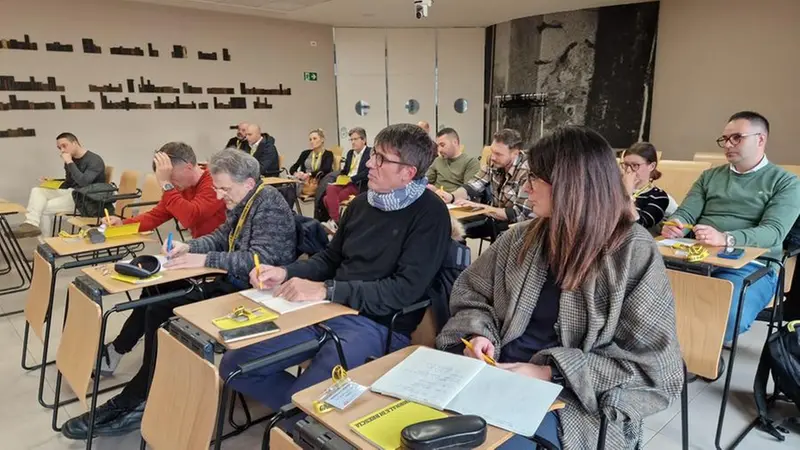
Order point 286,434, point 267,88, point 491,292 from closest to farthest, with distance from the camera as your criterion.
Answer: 1. point 286,434
2. point 491,292
3. point 267,88

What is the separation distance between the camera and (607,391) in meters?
1.19

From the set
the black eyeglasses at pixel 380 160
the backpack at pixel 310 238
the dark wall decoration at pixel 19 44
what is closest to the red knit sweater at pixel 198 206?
the backpack at pixel 310 238

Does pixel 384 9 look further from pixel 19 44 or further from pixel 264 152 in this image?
pixel 19 44

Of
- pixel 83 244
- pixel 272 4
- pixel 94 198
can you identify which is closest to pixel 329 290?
pixel 83 244

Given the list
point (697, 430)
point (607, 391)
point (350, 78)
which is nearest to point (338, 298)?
point (607, 391)

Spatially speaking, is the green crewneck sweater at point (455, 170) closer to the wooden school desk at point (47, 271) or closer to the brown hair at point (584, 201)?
the wooden school desk at point (47, 271)

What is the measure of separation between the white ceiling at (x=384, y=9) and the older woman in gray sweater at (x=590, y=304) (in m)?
6.02

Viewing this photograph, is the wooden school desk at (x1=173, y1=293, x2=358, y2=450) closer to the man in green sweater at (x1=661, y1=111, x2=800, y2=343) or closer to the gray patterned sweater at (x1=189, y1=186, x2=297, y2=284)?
the gray patterned sweater at (x1=189, y1=186, x2=297, y2=284)

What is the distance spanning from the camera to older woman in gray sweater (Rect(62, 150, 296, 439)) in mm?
2080

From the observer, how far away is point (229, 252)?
2.23m

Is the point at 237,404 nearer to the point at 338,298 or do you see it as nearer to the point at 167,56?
the point at 338,298

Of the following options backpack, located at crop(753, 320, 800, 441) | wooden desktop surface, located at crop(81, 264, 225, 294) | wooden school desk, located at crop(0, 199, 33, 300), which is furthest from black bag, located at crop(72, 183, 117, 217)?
backpack, located at crop(753, 320, 800, 441)

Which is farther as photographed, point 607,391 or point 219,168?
point 219,168

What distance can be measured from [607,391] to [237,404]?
5.88ft
